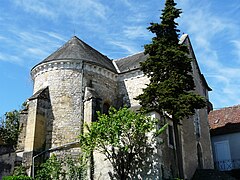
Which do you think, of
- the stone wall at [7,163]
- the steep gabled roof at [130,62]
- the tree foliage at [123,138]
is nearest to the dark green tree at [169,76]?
the tree foliage at [123,138]

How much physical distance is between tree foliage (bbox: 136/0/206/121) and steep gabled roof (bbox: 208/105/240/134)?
10.8 m

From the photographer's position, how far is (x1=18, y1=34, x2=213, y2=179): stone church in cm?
1927

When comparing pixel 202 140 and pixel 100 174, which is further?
pixel 202 140

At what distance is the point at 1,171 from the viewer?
68.6 ft

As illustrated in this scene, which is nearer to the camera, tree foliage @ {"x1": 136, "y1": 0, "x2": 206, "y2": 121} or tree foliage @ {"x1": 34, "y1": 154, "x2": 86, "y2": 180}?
tree foliage @ {"x1": 136, "y1": 0, "x2": 206, "y2": 121}

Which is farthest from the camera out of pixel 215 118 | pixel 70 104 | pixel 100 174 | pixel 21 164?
pixel 215 118

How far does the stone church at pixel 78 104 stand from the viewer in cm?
1927

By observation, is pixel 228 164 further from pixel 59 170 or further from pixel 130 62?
pixel 59 170

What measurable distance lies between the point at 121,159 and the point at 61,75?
796 centimetres

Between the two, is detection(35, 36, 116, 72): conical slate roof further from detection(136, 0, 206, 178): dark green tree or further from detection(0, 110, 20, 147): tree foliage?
detection(0, 110, 20, 147): tree foliage

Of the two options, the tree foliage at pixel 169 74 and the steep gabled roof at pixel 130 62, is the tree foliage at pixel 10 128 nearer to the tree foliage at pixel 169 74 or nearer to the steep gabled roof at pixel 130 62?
the steep gabled roof at pixel 130 62

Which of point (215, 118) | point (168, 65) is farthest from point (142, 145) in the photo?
point (215, 118)

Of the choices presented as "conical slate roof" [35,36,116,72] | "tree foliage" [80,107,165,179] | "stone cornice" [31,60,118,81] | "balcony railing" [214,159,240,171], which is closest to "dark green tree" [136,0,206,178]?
"tree foliage" [80,107,165,179]

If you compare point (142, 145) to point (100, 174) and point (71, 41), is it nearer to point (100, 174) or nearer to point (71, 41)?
point (100, 174)
